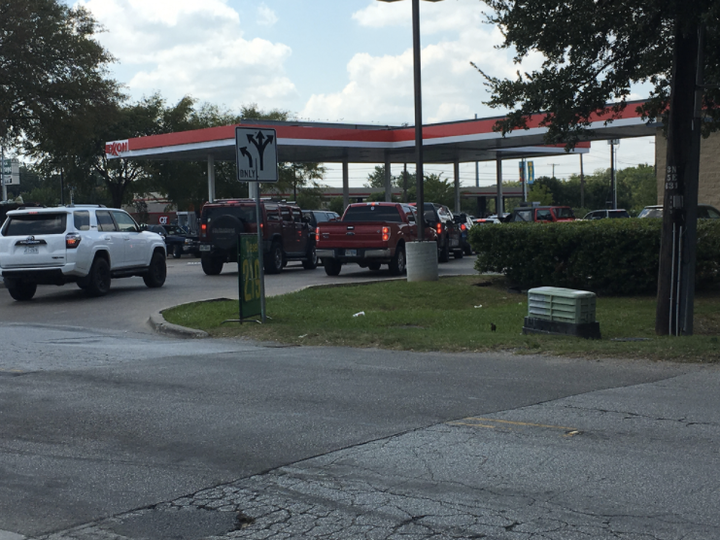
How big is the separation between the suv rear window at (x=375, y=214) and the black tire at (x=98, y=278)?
7.69 metres

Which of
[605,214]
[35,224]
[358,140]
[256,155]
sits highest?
[358,140]

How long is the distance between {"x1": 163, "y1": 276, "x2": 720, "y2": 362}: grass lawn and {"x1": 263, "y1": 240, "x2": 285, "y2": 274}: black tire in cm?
658

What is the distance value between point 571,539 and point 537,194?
349ft

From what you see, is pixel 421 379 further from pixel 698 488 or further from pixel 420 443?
pixel 698 488

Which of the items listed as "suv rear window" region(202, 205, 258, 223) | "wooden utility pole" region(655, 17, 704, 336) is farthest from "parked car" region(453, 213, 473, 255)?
"wooden utility pole" region(655, 17, 704, 336)

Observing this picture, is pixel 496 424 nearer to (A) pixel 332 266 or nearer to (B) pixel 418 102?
(B) pixel 418 102

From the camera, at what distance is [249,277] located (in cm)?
1405

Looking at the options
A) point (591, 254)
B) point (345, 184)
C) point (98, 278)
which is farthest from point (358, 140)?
point (591, 254)

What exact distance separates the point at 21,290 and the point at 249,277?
7.85 meters

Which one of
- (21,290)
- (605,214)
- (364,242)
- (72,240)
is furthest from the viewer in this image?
(605,214)

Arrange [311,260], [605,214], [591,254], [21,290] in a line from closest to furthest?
[591,254] → [21,290] → [311,260] → [605,214]

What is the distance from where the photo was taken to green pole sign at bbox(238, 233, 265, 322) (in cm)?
1380

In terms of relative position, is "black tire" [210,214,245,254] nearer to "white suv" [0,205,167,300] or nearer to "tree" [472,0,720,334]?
"white suv" [0,205,167,300]

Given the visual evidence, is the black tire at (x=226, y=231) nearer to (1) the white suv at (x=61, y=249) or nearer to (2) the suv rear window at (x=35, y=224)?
(1) the white suv at (x=61, y=249)
